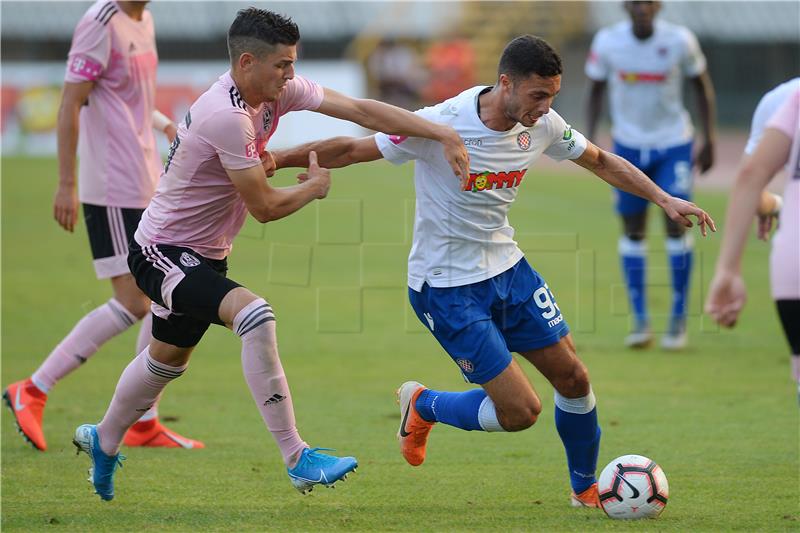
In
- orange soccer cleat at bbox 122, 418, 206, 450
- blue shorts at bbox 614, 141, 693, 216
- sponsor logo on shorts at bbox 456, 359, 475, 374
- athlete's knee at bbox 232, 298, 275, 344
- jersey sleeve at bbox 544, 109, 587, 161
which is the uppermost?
jersey sleeve at bbox 544, 109, 587, 161

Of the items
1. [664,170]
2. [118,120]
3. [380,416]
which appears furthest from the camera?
[664,170]

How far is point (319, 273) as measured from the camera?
14039mm

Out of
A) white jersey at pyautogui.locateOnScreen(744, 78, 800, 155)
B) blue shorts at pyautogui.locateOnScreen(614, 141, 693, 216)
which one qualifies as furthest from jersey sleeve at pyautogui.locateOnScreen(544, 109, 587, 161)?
blue shorts at pyautogui.locateOnScreen(614, 141, 693, 216)

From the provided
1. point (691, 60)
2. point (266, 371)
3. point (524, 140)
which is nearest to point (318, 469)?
point (266, 371)

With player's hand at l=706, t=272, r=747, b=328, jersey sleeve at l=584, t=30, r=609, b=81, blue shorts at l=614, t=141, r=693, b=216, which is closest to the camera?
player's hand at l=706, t=272, r=747, b=328

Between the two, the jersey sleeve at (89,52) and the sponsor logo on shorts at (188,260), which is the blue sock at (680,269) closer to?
the jersey sleeve at (89,52)

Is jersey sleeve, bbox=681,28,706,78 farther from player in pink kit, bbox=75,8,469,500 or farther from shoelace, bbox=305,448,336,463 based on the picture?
shoelace, bbox=305,448,336,463

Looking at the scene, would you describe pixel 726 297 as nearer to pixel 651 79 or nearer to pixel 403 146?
pixel 403 146

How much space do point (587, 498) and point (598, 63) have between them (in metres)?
6.10

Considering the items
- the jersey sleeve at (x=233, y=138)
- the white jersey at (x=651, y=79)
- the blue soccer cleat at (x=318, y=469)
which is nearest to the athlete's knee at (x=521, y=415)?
the blue soccer cleat at (x=318, y=469)

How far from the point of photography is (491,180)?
17.4ft

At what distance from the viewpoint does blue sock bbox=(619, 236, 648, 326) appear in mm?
10234

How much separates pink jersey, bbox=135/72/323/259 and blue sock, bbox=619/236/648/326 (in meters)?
5.64

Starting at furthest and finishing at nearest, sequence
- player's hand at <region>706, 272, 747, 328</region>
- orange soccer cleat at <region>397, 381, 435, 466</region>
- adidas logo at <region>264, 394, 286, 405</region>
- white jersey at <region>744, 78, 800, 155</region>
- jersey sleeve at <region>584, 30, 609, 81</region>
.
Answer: jersey sleeve at <region>584, 30, 609, 81</region>, orange soccer cleat at <region>397, 381, 435, 466</region>, adidas logo at <region>264, 394, 286, 405</region>, white jersey at <region>744, 78, 800, 155</region>, player's hand at <region>706, 272, 747, 328</region>
